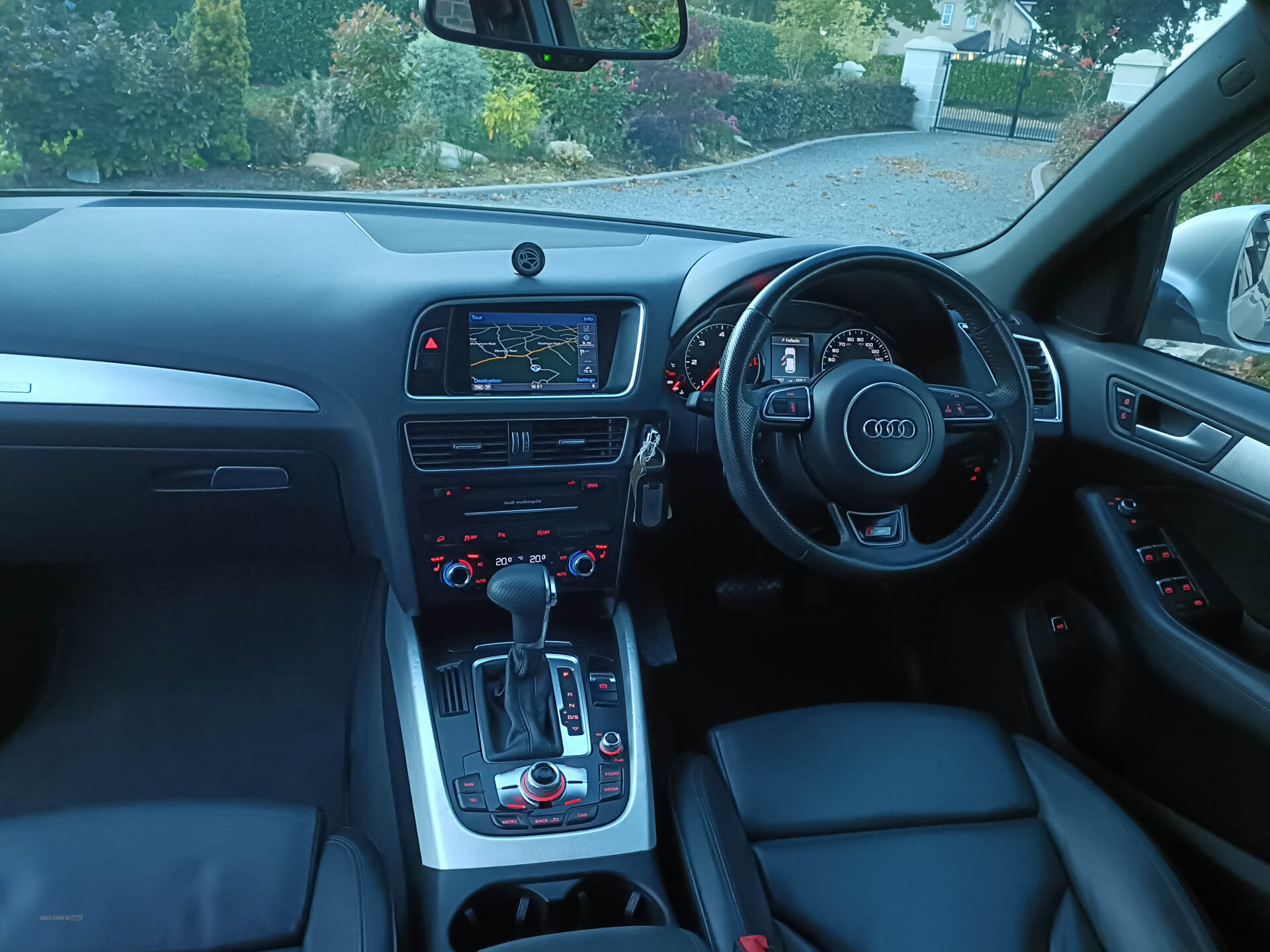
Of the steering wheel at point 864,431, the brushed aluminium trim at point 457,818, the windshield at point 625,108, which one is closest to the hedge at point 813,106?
the windshield at point 625,108

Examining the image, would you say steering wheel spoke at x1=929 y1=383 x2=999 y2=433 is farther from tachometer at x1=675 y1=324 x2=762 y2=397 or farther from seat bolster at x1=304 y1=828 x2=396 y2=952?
seat bolster at x1=304 y1=828 x2=396 y2=952

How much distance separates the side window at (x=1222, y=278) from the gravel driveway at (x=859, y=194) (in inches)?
17.2

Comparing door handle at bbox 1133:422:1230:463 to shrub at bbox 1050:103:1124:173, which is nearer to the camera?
door handle at bbox 1133:422:1230:463

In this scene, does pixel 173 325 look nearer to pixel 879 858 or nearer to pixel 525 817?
pixel 525 817

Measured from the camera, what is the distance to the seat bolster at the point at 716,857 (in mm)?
1609

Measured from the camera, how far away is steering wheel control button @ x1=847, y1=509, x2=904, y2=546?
2004 mm

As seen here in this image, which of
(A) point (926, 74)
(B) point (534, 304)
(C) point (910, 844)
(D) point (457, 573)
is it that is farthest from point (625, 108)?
(C) point (910, 844)

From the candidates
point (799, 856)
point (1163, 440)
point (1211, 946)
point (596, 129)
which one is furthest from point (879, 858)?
point (596, 129)

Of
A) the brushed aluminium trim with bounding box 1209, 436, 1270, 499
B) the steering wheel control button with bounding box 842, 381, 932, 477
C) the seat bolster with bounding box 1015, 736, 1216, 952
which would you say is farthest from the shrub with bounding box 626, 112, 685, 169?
the seat bolster with bounding box 1015, 736, 1216, 952

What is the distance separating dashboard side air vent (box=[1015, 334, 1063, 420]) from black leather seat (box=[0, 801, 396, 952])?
1.89m

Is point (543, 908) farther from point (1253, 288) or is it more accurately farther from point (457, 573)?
point (1253, 288)

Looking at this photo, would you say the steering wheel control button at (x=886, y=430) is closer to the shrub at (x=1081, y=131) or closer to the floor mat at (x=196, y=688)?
the shrub at (x=1081, y=131)

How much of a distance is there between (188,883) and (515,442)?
1043mm

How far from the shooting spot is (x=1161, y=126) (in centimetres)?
220
